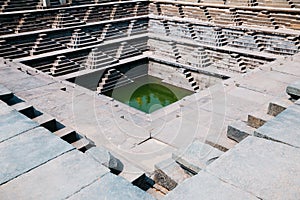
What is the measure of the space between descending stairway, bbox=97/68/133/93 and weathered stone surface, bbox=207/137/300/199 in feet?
27.6

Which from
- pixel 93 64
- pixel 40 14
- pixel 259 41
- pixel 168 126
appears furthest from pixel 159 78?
pixel 168 126

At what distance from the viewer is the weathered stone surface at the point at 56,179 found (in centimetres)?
190

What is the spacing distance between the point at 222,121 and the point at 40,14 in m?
9.41

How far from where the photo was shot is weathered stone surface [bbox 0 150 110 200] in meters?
1.90

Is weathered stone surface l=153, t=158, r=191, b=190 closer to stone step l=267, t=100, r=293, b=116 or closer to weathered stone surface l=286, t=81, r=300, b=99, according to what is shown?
stone step l=267, t=100, r=293, b=116

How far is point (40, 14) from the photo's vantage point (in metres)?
11.6

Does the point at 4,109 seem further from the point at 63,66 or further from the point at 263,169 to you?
the point at 63,66

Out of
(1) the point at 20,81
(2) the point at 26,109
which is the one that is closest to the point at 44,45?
(1) the point at 20,81

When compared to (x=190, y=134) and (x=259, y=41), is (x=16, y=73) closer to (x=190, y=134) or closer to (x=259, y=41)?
(x=190, y=134)

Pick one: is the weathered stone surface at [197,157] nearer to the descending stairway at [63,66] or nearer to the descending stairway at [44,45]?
the descending stairway at [63,66]

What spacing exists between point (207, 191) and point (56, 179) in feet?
3.42

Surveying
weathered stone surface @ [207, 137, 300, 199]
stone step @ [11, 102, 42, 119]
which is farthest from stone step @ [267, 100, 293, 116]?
stone step @ [11, 102, 42, 119]

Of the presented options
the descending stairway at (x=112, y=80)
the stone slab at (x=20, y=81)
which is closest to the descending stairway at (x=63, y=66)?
the descending stairway at (x=112, y=80)

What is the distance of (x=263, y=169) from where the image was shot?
78.5 inches
